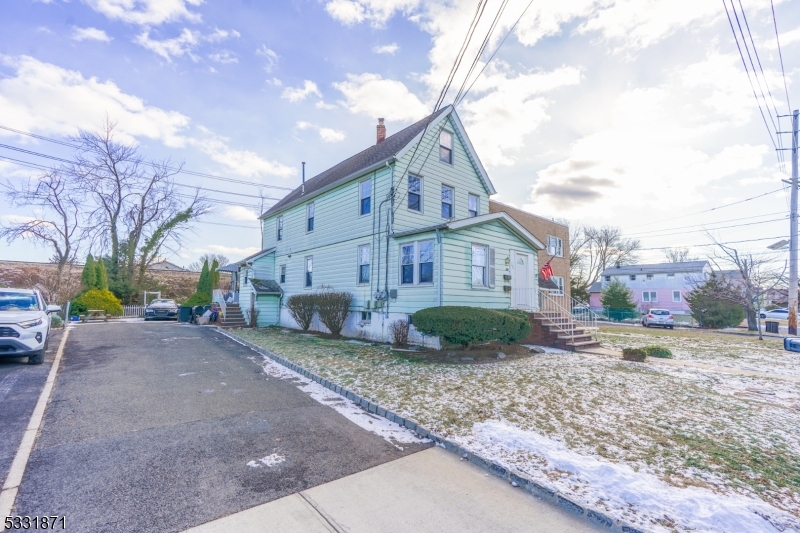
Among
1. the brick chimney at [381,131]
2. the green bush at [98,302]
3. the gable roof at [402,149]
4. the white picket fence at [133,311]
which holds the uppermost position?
the brick chimney at [381,131]

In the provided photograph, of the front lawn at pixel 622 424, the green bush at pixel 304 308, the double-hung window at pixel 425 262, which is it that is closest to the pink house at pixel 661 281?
the double-hung window at pixel 425 262

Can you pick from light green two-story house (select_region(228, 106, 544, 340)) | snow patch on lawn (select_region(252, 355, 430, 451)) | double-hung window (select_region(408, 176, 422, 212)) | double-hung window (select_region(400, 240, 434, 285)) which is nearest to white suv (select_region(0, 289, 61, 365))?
snow patch on lawn (select_region(252, 355, 430, 451))

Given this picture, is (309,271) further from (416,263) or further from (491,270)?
(491,270)

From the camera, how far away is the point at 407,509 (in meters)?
3.00

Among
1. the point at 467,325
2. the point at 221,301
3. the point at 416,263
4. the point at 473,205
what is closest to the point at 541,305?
the point at 473,205

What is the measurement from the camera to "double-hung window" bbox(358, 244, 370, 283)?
13867mm

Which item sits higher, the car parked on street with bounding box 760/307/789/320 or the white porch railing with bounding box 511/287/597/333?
the white porch railing with bounding box 511/287/597/333

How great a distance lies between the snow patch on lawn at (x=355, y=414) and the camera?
4.53 m

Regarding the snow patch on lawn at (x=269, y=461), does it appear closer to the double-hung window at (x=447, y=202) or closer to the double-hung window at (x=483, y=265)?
the double-hung window at (x=483, y=265)

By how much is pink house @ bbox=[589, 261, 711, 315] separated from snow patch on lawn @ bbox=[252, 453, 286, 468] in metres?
45.6

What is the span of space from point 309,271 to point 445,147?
8380 mm

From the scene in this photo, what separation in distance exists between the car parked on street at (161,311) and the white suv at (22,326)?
679 inches

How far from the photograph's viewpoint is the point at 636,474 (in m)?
3.45

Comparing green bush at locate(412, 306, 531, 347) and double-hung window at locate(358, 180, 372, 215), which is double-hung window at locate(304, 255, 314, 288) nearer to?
double-hung window at locate(358, 180, 372, 215)
